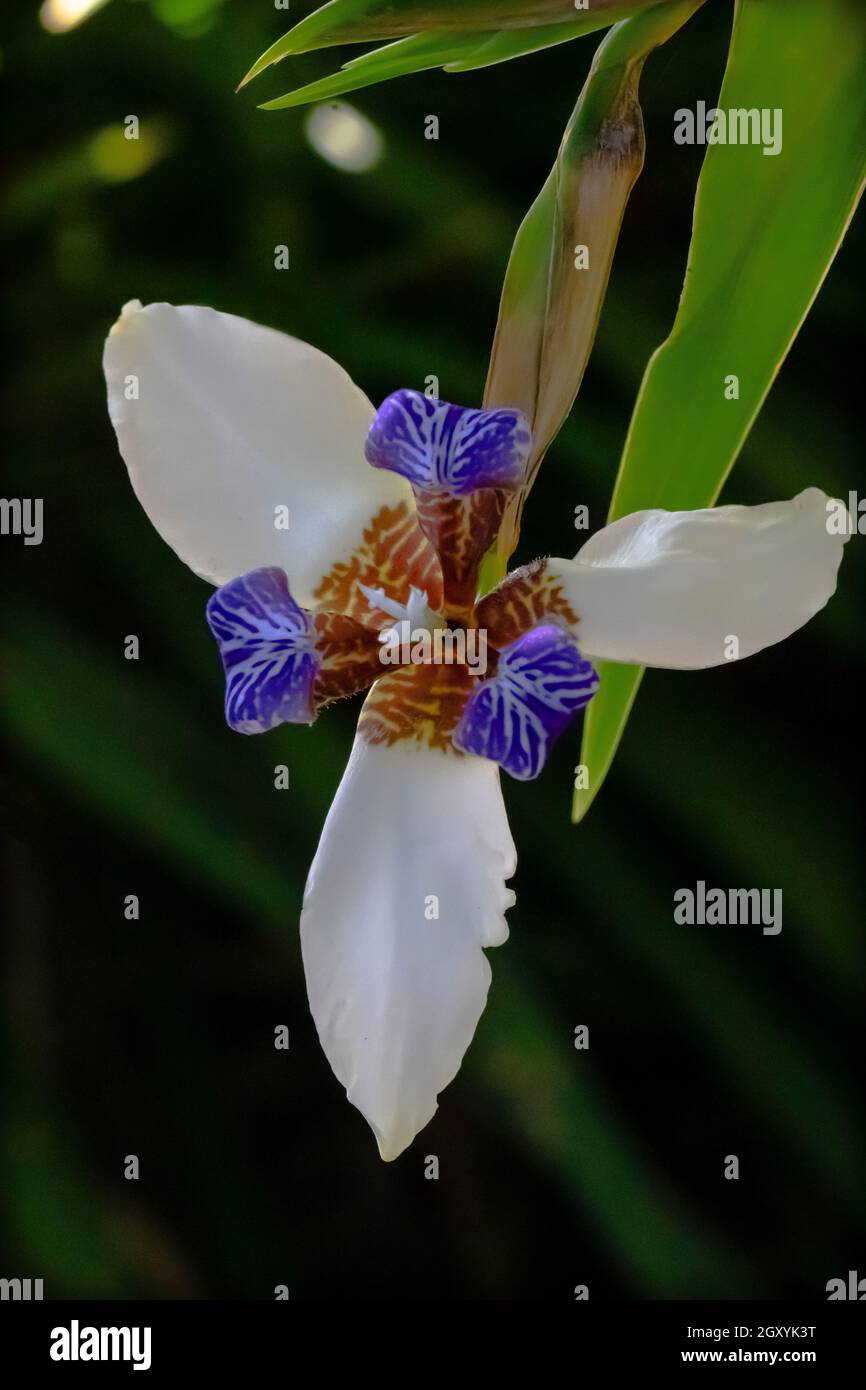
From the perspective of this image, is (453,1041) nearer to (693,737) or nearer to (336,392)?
(336,392)

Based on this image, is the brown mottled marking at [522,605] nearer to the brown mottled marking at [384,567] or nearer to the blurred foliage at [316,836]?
the brown mottled marking at [384,567]

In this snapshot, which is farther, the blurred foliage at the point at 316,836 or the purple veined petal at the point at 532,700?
the blurred foliage at the point at 316,836

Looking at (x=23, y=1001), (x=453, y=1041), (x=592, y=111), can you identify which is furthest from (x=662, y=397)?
(x=23, y=1001)

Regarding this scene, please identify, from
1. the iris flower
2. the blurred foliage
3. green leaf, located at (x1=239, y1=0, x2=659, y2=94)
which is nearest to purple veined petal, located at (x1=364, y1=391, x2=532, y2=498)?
the iris flower

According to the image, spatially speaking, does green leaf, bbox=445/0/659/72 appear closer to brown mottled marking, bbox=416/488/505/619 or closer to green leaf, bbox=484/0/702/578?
green leaf, bbox=484/0/702/578

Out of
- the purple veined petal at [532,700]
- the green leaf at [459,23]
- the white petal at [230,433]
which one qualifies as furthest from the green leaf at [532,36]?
the purple veined petal at [532,700]

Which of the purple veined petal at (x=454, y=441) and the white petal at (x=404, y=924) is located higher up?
the purple veined petal at (x=454, y=441)
